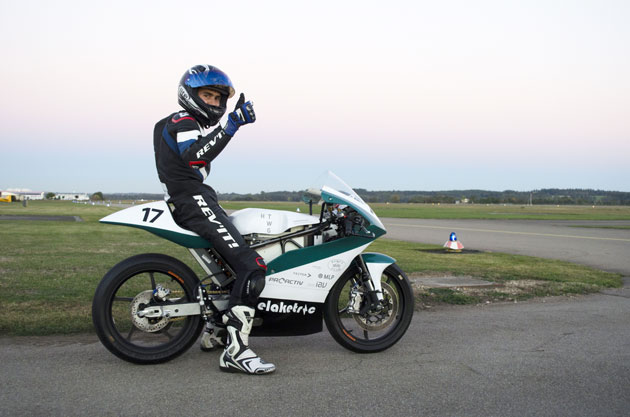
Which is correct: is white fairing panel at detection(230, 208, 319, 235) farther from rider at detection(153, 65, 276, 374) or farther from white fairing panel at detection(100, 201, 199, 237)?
white fairing panel at detection(100, 201, 199, 237)

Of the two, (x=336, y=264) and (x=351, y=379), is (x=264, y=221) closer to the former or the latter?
(x=336, y=264)

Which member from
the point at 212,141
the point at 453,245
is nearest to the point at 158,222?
the point at 212,141

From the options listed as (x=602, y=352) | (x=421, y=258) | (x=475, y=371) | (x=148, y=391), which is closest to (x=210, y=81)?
(x=148, y=391)

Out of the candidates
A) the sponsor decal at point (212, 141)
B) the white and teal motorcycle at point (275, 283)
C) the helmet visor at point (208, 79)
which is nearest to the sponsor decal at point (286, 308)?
the white and teal motorcycle at point (275, 283)

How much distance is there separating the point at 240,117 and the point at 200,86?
562 mm

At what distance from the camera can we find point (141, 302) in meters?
4.15

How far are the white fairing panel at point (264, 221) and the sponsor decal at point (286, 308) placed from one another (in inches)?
23.8

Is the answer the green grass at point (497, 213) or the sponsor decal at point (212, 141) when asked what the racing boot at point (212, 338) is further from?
the sponsor decal at point (212, 141)

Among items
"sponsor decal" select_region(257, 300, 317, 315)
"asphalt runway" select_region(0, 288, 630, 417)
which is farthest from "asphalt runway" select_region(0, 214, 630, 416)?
"sponsor decal" select_region(257, 300, 317, 315)

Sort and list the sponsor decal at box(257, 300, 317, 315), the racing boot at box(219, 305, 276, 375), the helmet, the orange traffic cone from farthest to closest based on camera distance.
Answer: the orange traffic cone
the sponsor decal at box(257, 300, 317, 315)
the helmet
the racing boot at box(219, 305, 276, 375)

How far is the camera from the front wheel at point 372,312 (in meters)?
4.50

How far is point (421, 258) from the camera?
11.5m

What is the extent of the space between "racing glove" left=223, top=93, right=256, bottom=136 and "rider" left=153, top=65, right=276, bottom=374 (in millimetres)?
157

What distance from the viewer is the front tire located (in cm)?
396
